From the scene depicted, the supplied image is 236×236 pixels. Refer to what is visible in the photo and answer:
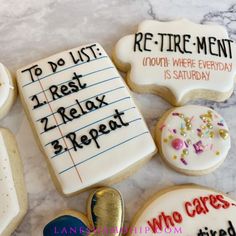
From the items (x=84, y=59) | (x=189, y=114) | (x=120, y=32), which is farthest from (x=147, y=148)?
(x=120, y=32)

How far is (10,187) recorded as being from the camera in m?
0.91

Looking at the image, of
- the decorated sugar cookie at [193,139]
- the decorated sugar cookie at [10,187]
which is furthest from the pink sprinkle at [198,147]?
the decorated sugar cookie at [10,187]

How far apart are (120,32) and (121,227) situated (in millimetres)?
583

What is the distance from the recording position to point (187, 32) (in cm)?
113

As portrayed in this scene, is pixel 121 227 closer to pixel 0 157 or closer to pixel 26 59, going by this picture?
pixel 0 157

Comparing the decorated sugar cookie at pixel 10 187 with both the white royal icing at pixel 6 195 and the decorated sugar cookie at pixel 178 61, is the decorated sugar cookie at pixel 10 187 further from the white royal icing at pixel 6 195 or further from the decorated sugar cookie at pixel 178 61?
the decorated sugar cookie at pixel 178 61

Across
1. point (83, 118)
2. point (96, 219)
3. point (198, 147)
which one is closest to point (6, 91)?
point (83, 118)

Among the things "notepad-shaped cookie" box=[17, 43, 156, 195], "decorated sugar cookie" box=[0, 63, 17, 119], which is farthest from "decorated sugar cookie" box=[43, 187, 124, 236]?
"decorated sugar cookie" box=[0, 63, 17, 119]

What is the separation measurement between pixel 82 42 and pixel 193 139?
0.45 meters

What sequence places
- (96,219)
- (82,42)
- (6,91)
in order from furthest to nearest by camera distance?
(82,42), (6,91), (96,219)

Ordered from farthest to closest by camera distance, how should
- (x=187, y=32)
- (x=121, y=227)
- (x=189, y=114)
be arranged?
(x=187, y=32) → (x=189, y=114) → (x=121, y=227)

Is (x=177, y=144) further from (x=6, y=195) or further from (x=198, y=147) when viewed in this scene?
(x=6, y=195)

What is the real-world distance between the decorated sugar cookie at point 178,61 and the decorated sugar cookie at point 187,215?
0.88 feet

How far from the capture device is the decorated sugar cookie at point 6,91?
1.01 m
